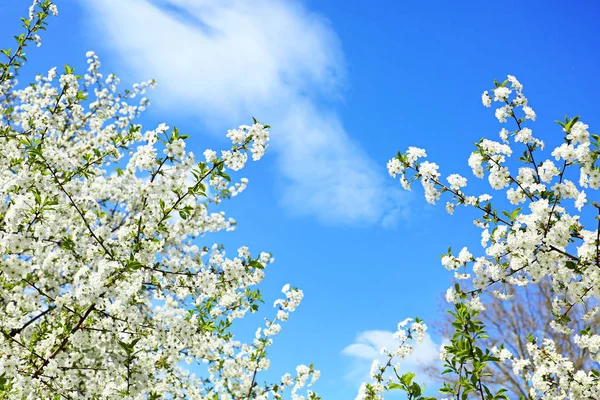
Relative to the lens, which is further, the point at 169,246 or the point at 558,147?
the point at 169,246

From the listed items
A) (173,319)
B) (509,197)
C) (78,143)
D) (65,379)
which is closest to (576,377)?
(509,197)

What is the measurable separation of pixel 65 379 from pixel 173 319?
1487 millimetres

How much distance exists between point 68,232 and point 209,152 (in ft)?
10.4

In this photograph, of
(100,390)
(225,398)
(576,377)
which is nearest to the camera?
(576,377)

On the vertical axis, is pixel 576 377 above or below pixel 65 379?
above

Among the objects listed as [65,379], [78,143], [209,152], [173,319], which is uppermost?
[78,143]

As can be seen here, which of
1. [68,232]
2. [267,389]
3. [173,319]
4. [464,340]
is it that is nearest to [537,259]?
[464,340]

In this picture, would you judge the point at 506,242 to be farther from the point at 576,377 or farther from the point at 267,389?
the point at 267,389

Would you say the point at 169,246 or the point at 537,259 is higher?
the point at 169,246

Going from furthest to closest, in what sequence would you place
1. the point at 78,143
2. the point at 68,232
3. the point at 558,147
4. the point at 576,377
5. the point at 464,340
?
1. the point at 78,143
2. the point at 68,232
3. the point at 576,377
4. the point at 558,147
5. the point at 464,340

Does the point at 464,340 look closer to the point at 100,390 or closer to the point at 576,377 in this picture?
the point at 576,377

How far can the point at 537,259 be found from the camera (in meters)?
4.85

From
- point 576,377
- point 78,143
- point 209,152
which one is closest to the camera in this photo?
point 209,152

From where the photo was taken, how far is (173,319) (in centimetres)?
532
